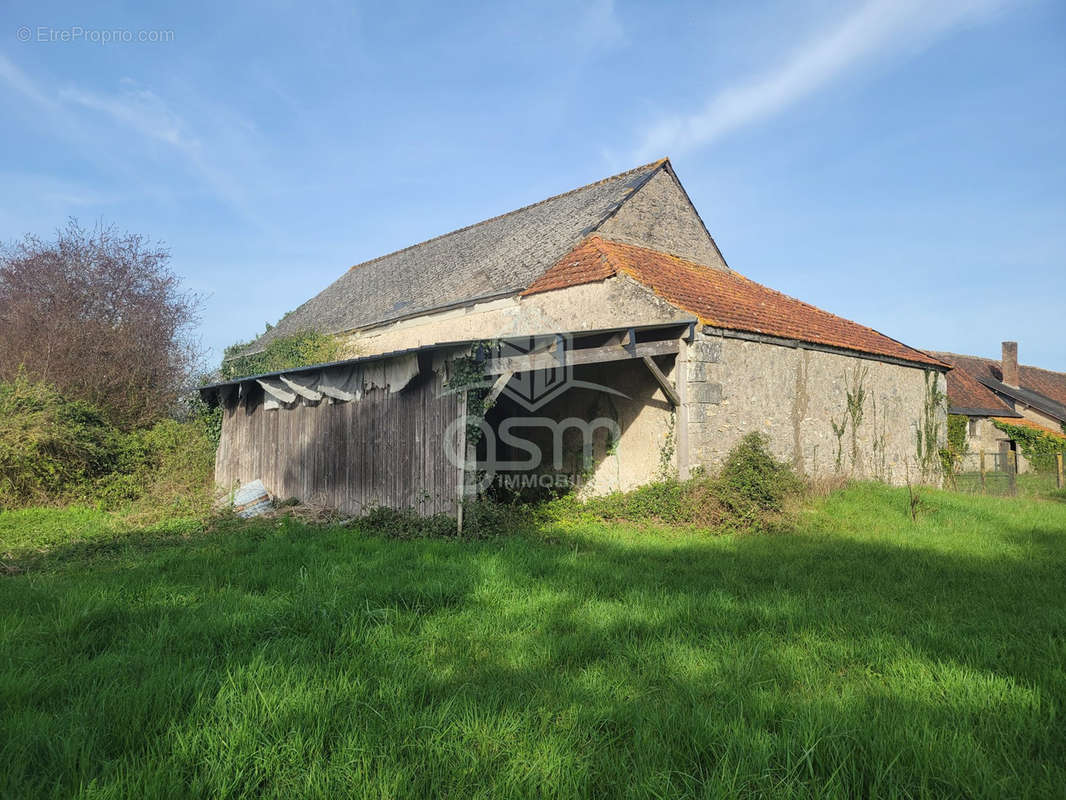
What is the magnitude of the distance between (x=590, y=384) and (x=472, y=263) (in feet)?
23.1

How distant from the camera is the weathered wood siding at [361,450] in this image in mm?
8508

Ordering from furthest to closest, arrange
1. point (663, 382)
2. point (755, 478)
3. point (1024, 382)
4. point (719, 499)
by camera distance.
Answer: point (1024, 382)
point (663, 382)
point (755, 478)
point (719, 499)

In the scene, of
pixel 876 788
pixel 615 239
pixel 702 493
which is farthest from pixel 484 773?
pixel 615 239

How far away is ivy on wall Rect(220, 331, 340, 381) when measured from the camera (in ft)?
56.0

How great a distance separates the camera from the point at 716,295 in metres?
11.7

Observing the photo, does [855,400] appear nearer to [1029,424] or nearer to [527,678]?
[527,678]

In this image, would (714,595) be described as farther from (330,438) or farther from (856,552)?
(330,438)

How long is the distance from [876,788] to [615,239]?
1225 centimetres

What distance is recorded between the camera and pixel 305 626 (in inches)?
154

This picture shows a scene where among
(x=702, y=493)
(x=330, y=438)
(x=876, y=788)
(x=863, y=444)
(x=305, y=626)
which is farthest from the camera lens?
(x=863, y=444)

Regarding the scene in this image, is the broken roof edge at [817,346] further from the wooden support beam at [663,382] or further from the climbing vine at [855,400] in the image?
the wooden support beam at [663,382]

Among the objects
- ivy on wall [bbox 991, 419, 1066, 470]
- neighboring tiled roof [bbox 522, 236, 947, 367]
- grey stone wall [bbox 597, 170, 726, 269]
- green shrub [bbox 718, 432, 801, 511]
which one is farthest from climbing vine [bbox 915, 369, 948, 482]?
ivy on wall [bbox 991, 419, 1066, 470]

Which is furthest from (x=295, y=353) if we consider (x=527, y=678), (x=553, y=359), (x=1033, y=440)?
(x=1033, y=440)

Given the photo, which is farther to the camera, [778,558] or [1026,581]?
[778,558]
